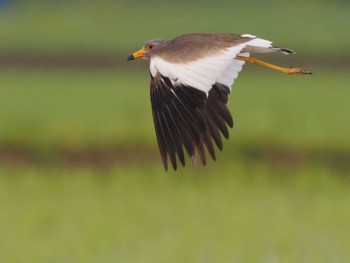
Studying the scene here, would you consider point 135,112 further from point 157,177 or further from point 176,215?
point 176,215

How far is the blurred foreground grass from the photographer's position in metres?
10.3

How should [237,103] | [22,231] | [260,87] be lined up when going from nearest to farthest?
[22,231]
[237,103]
[260,87]

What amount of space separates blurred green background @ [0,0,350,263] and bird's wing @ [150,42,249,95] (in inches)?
89.2

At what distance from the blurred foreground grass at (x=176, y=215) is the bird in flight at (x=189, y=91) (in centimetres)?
210

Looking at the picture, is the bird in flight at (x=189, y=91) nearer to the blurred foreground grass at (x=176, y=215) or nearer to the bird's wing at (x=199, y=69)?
the bird's wing at (x=199, y=69)

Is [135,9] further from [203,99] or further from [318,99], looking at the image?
[203,99]

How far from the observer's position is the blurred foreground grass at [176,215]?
10.3m

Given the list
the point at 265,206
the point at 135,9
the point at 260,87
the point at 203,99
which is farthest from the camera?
the point at 135,9

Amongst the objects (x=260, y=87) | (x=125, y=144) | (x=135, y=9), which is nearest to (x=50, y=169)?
(x=125, y=144)

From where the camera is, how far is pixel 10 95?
56.5 ft

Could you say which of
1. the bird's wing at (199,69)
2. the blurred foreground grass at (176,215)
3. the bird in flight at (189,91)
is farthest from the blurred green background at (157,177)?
the bird's wing at (199,69)

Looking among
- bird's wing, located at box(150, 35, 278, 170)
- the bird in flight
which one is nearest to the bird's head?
the bird in flight

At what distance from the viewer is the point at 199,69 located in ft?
25.7

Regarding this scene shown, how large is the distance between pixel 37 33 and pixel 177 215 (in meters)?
18.2
